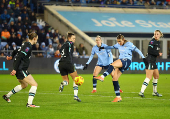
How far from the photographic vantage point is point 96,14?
37.2 metres

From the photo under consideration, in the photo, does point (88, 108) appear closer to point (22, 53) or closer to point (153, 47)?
point (22, 53)

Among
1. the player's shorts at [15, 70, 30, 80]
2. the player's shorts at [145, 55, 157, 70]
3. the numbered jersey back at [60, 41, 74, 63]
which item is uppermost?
the numbered jersey back at [60, 41, 74, 63]

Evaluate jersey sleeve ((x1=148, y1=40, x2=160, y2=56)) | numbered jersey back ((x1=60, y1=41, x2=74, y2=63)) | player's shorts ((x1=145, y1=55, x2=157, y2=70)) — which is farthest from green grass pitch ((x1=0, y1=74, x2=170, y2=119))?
jersey sleeve ((x1=148, y1=40, x2=160, y2=56))

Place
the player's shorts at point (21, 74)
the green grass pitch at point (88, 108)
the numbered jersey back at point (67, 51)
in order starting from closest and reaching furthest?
the green grass pitch at point (88, 108) → the player's shorts at point (21, 74) → the numbered jersey back at point (67, 51)

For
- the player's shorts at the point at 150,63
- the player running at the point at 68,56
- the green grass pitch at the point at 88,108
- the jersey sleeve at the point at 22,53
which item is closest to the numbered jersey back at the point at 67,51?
the player running at the point at 68,56

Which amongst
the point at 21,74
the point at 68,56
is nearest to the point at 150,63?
the point at 68,56

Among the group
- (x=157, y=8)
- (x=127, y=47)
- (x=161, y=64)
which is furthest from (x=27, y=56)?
(x=157, y=8)

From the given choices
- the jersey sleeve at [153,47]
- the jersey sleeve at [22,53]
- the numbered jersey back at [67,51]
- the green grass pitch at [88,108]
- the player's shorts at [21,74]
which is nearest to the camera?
the green grass pitch at [88,108]

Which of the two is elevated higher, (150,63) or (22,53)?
(22,53)

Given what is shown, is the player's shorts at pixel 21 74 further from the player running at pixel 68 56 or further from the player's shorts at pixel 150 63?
the player's shorts at pixel 150 63

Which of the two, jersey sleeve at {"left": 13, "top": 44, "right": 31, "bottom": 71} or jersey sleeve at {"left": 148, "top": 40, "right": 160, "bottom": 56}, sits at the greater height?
jersey sleeve at {"left": 13, "top": 44, "right": 31, "bottom": 71}

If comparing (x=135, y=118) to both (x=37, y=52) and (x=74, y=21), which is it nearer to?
(x=37, y=52)

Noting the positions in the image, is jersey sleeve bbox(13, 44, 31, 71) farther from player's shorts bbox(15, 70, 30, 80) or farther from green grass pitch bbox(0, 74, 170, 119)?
green grass pitch bbox(0, 74, 170, 119)

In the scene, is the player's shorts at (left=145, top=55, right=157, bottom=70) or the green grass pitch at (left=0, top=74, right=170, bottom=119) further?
the player's shorts at (left=145, top=55, right=157, bottom=70)
